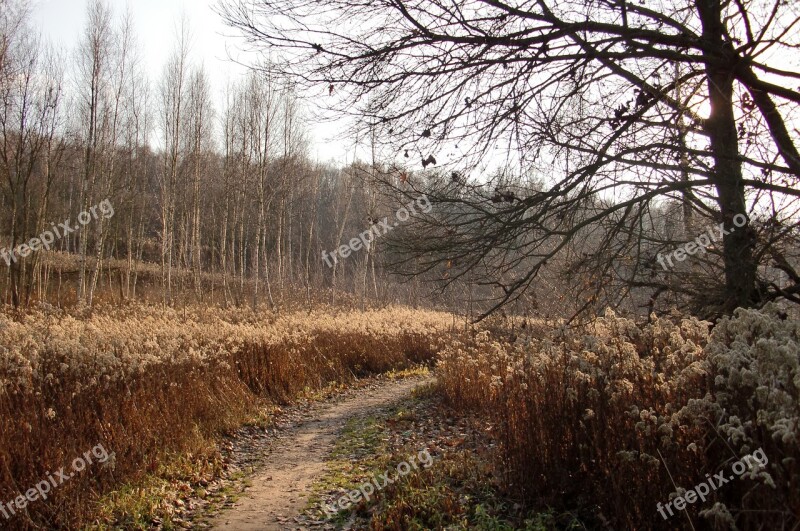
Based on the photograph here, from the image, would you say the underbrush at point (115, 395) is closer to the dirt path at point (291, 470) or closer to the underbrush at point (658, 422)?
the dirt path at point (291, 470)

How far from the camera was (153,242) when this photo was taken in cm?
4184

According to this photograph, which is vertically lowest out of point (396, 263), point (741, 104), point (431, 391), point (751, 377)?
point (431, 391)

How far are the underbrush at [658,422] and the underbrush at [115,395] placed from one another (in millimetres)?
3975

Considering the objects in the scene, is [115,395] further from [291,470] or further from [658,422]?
[658,422]

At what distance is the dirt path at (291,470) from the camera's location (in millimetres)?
4895

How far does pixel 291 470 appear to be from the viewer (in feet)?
21.1

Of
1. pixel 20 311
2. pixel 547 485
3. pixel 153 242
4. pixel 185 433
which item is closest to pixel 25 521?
pixel 185 433

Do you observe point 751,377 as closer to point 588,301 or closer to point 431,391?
point 588,301

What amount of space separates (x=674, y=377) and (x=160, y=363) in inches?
252

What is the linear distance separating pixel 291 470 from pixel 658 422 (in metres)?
4.62

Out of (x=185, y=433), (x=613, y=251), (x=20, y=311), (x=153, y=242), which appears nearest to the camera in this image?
(x=613, y=251)

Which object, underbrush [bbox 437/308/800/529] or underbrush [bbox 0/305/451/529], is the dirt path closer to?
underbrush [bbox 0/305/451/529]

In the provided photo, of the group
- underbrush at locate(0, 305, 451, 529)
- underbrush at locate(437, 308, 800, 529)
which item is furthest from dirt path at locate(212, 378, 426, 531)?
underbrush at locate(437, 308, 800, 529)

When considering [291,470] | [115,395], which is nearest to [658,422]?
[291,470]
